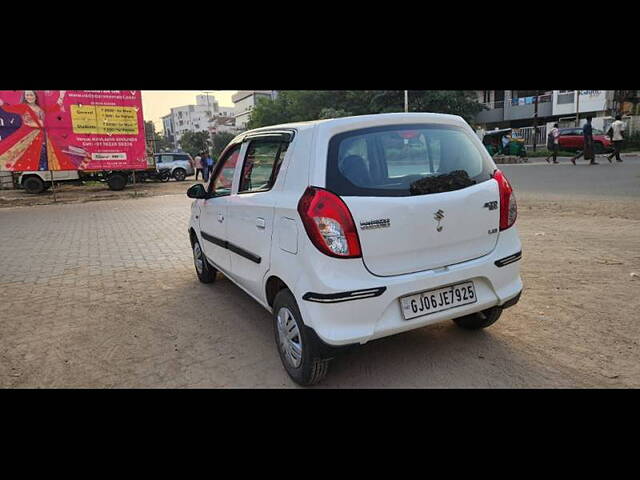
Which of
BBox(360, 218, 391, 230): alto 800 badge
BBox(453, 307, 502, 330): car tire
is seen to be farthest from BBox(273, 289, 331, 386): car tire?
BBox(453, 307, 502, 330): car tire

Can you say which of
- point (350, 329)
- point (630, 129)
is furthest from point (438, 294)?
point (630, 129)

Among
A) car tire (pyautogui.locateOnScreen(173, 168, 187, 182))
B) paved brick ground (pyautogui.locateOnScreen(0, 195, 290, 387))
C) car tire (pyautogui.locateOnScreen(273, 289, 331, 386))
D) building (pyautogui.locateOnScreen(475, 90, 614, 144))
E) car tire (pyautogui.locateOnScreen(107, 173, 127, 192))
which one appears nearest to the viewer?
car tire (pyautogui.locateOnScreen(273, 289, 331, 386))

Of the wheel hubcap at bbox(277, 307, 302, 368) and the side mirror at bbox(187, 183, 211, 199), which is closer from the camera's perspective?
the wheel hubcap at bbox(277, 307, 302, 368)

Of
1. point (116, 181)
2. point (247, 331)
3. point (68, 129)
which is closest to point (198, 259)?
point (247, 331)

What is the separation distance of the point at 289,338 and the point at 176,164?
984 inches

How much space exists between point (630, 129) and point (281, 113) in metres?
30.0

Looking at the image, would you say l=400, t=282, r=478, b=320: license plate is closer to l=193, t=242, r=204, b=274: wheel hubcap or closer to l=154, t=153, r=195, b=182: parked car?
l=193, t=242, r=204, b=274: wheel hubcap

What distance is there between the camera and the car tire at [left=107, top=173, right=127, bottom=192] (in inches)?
802

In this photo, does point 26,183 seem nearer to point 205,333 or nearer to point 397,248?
point 205,333

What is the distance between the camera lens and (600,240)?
651 cm

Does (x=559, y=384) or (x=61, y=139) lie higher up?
(x=61, y=139)

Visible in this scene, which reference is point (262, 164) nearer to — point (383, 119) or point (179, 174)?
point (383, 119)

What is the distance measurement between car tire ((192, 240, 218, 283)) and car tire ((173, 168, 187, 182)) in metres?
22.0

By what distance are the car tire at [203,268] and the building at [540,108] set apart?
33676 mm
